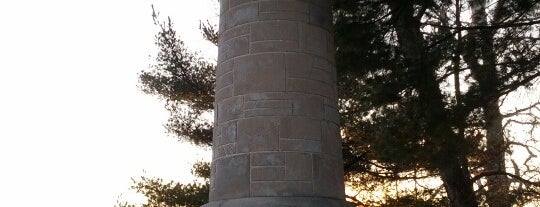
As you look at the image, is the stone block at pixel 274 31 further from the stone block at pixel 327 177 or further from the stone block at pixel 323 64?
the stone block at pixel 327 177

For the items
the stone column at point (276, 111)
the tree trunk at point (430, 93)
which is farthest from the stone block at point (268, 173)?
the tree trunk at point (430, 93)

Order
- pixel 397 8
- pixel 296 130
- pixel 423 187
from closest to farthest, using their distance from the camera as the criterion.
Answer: pixel 296 130 < pixel 397 8 < pixel 423 187

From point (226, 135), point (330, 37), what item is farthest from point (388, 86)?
point (226, 135)

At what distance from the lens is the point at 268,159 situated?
3.73 m

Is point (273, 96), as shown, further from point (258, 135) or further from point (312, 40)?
point (312, 40)

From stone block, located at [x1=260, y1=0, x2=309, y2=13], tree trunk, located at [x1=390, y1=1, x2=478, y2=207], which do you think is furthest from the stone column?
tree trunk, located at [x1=390, y1=1, x2=478, y2=207]

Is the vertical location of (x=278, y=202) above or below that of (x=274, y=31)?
below

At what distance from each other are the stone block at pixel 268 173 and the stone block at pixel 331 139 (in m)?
0.37

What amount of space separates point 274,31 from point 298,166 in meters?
0.99

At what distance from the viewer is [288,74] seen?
12.9 ft

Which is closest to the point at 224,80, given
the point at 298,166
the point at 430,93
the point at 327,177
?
the point at 298,166

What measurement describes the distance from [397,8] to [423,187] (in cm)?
534

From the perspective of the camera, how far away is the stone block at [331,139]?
3922 millimetres

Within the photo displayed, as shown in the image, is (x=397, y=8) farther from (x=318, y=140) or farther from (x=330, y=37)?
(x=318, y=140)
